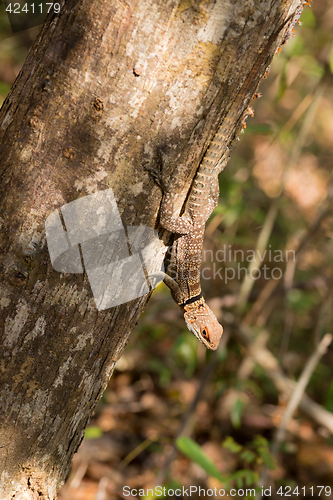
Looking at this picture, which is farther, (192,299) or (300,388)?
(300,388)

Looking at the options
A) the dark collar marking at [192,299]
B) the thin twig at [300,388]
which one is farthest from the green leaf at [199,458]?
the dark collar marking at [192,299]

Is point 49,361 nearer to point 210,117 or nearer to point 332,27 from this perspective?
point 210,117

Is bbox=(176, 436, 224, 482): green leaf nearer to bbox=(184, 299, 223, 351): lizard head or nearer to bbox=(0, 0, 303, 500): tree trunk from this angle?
bbox=(184, 299, 223, 351): lizard head

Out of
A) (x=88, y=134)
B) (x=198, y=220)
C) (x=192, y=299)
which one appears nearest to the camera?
(x=88, y=134)

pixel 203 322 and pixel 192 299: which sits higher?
pixel 192 299

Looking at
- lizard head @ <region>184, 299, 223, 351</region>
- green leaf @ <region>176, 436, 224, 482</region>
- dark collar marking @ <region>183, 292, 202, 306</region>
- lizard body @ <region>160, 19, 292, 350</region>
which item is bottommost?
green leaf @ <region>176, 436, 224, 482</region>

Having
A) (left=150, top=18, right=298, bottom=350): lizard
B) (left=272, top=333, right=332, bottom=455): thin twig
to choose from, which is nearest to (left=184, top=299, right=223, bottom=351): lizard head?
(left=150, top=18, right=298, bottom=350): lizard

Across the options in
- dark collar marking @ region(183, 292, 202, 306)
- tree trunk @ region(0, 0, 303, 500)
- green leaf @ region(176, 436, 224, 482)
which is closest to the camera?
tree trunk @ region(0, 0, 303, 500)

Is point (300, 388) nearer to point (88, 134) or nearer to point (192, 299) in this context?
point (192, 299)

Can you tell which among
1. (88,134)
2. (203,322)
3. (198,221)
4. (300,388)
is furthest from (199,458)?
(88,134)
